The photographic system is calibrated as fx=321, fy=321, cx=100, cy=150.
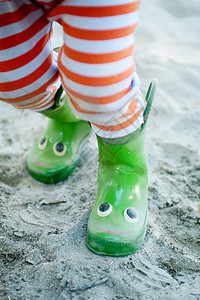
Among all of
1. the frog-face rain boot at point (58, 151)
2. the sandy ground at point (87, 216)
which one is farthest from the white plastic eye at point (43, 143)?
the sandy ground at point (87, 216)

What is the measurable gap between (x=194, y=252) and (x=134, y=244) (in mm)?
166

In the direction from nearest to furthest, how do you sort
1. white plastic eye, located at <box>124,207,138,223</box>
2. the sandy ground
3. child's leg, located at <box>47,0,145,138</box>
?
1. child's leg, located at <box>47,0,145,138</box>
2. the sandy ground
3. white plastic eye, located at <box>124,207,138,223</box>

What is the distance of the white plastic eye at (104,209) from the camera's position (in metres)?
0.83

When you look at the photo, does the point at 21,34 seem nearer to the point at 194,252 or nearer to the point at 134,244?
the point at 134,244

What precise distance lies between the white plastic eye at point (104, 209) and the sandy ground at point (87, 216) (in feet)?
0.28

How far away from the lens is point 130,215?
83 centimetres

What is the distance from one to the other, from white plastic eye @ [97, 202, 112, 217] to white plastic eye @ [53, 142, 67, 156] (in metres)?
0.32

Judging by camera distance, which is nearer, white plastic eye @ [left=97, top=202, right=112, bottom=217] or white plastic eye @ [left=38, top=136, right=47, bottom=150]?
white plastic eye @ [left=97, top=202, right=112, bottom=217]

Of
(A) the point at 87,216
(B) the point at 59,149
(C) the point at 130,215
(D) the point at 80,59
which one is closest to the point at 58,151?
(B) the point at 59,149

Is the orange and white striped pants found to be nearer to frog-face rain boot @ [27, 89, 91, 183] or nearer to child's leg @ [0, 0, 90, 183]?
child's leg @ [0, 0, 90, 183]

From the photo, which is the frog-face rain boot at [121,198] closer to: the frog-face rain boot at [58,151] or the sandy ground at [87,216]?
the sandy ground at [87,216]

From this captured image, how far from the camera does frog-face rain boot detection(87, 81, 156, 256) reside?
0.80 meters

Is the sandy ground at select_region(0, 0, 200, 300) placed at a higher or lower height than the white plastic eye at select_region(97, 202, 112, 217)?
lower

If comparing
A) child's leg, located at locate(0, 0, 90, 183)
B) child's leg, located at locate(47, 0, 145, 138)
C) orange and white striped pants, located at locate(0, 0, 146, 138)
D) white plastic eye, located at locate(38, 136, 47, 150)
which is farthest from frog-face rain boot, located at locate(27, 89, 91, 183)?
child's leg, located at locate(47, 0, 145, 138)
